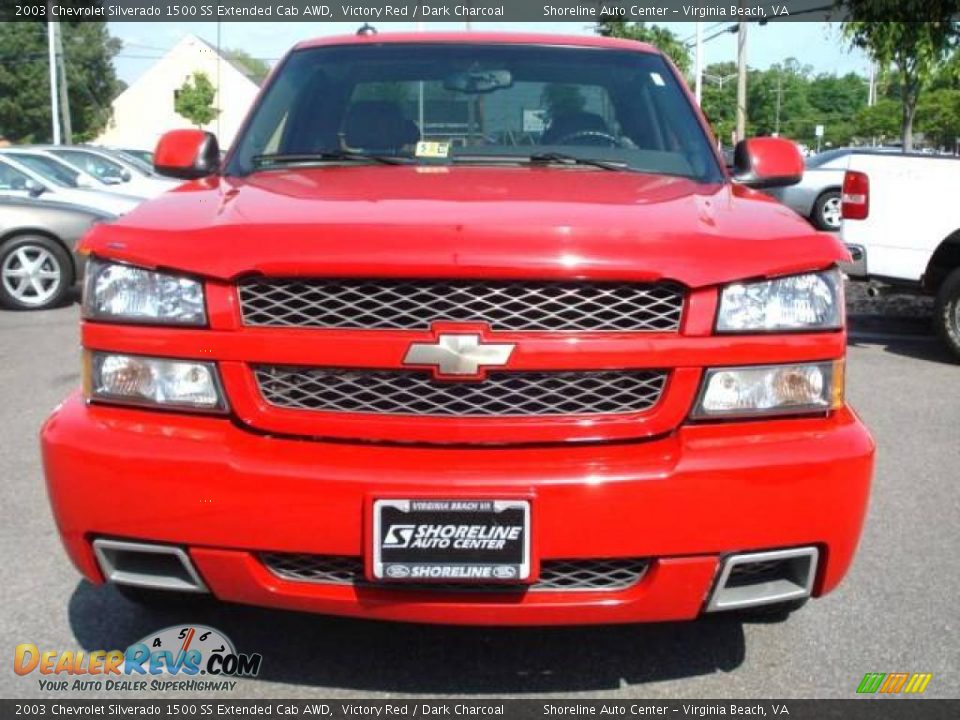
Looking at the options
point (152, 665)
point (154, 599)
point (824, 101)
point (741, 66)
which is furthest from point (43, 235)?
point (824, 101)

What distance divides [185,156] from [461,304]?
186 centimetres

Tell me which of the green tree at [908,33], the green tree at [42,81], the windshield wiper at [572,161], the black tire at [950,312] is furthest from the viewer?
the green tree at [42,81]

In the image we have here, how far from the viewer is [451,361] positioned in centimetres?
252

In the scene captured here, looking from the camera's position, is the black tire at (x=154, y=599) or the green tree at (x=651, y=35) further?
the green tree at (x=651, y=35)

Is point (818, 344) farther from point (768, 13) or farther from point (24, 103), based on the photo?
point (24, 103)

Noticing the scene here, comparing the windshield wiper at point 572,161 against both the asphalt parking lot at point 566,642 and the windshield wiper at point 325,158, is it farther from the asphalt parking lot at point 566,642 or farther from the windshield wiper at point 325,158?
the asphalt parking lot at point 566,642

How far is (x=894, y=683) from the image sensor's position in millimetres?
3002

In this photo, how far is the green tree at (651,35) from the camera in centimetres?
3017

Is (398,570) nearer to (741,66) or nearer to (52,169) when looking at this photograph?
(52,169)

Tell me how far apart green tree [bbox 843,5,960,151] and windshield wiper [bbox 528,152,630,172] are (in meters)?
9.69

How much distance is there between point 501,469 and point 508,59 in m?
2.16

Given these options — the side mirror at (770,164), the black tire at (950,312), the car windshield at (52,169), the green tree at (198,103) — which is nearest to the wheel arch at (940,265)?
the black tire at (950,312)

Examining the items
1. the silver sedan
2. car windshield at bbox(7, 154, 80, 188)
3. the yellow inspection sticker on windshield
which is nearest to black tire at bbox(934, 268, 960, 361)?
the yellow inspection sticker on windshield

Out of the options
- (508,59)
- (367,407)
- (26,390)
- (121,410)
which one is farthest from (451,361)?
(26,390)
